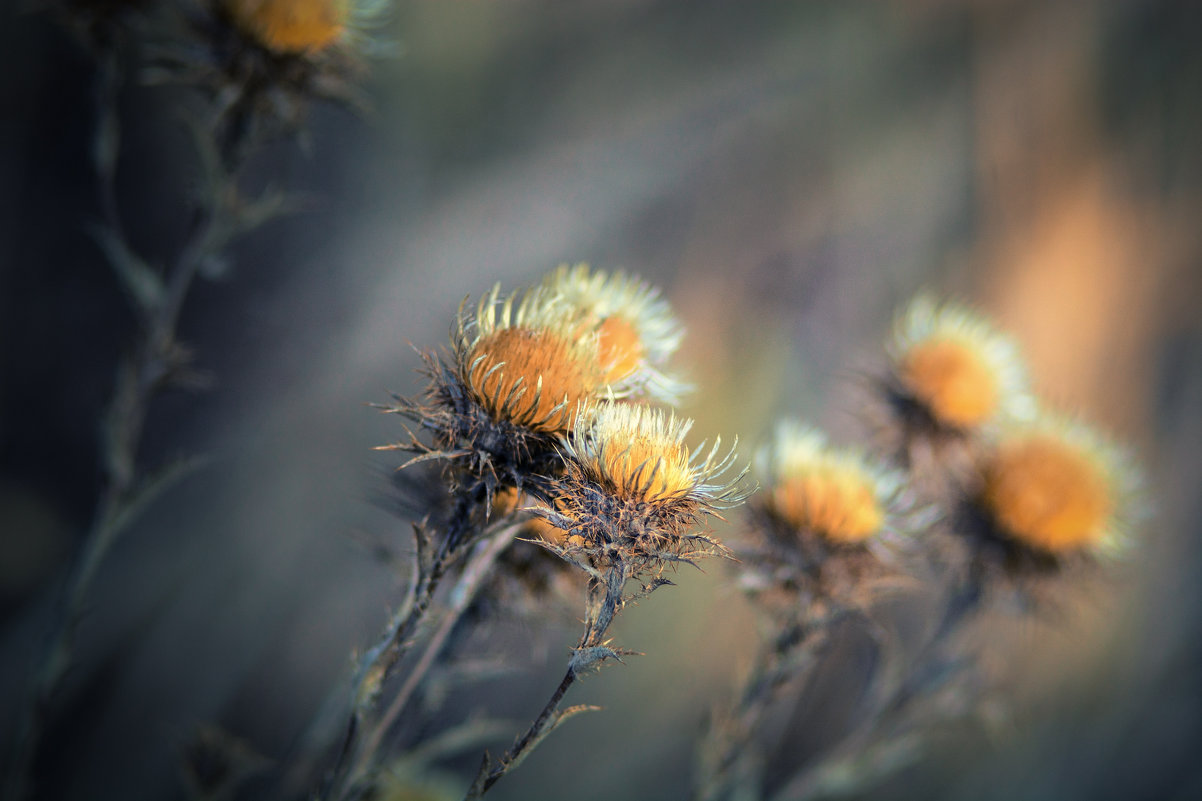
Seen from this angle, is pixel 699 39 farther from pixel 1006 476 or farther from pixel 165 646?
pixel 165 646

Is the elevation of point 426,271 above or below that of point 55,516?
above

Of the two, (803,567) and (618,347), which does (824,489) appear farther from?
(618,347)

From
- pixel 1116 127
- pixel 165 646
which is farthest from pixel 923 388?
pixel 1116 127

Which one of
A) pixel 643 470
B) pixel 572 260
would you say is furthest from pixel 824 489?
pixel 572 260

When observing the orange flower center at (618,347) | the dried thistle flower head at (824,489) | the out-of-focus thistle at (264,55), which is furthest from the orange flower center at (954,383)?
the out-of-focus thistle at (264,55)

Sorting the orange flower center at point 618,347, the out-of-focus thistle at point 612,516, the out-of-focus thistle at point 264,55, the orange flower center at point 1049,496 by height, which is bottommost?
the out-of-focus thistle at point 612,516

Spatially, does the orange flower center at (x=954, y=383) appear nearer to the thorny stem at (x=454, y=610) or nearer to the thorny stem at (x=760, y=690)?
the thorny stem at (x=760, y=690)

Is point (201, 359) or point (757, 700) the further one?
point (201, 359)

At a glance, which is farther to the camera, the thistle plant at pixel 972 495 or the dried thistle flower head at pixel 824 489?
the thistle plant at pixel 972 495
